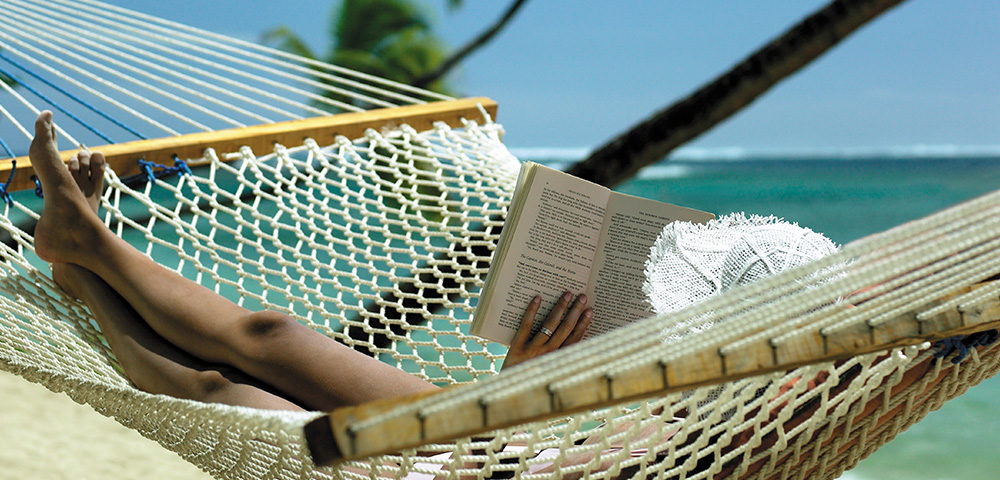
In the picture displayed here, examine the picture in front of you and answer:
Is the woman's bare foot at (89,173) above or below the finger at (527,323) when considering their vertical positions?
above

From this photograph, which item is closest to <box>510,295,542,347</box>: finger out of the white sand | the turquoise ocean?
the white sand

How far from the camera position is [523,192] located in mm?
1189

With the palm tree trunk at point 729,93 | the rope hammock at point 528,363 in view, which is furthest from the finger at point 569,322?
the palm tree trunk at point 729,93

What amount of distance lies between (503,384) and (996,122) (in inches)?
738

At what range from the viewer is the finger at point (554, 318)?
1.17 metres

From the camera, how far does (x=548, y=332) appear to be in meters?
1.17

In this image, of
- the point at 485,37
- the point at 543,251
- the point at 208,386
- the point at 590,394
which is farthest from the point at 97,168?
the point at 485,37

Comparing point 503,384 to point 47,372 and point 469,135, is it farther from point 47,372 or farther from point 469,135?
point 469,135

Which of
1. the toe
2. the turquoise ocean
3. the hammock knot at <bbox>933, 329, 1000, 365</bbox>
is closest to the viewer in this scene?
the hammock knot at <bbox>933, 329, 1000, 365</bbox>

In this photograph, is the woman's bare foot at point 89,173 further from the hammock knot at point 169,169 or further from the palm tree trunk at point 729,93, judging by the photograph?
the palm tree trunk at point 729,93

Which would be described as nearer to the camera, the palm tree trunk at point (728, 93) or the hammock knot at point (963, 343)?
the hammock knot at point (963, 343)

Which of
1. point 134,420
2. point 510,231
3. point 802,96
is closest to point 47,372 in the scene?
point 134,420

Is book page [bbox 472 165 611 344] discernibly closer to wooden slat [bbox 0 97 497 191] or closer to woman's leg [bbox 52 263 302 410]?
woman's leg [bbox 52 263 302 410]

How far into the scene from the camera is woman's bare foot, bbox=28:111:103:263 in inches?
51.3
